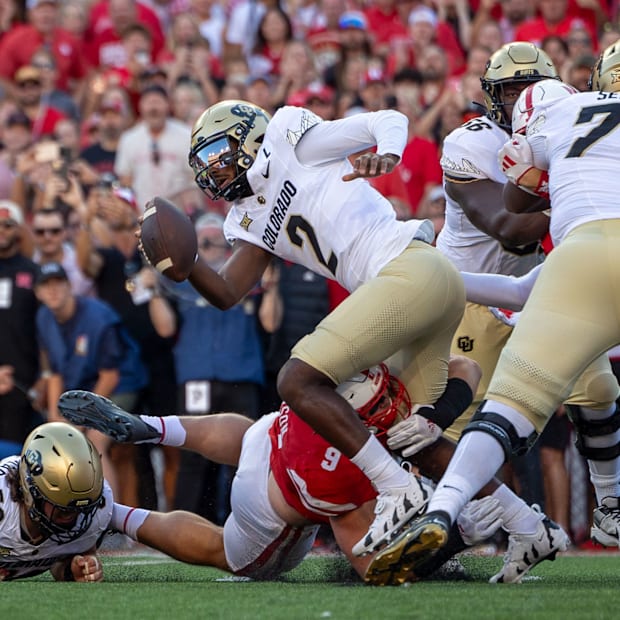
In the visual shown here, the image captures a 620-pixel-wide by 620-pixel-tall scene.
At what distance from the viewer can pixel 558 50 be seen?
1004 cm

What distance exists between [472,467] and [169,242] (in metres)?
1.68

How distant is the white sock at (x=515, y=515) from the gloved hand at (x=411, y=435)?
1.20 ft

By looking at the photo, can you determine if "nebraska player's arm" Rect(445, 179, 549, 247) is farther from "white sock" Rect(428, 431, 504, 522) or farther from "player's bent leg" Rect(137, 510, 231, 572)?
"player's bent leg" Rect(137, 510, 231, 572)

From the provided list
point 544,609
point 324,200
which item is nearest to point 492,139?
point 324,200

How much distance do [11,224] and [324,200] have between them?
4376mm

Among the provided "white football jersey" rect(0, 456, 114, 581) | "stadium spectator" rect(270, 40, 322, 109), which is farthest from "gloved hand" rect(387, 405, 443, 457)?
"stadium spectator" rect(270, 40, 322, 109)

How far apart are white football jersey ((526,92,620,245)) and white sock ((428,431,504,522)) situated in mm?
858

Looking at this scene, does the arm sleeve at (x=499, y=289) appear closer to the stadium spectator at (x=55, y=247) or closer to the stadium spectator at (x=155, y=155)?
the stadium spectator at (x=55, y=247)

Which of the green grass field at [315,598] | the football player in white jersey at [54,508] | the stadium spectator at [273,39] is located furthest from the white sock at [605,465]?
the stadium spectator at [273,39]

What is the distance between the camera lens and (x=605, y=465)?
5.91 m

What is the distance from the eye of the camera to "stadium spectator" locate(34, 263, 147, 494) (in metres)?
9.01

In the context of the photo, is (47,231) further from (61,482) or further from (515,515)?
(515,515)

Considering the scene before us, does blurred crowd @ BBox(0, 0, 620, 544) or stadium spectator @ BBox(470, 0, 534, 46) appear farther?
stadium spectator @ BBox(470, 0, 534, 46)

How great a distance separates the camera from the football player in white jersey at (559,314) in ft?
14.9
